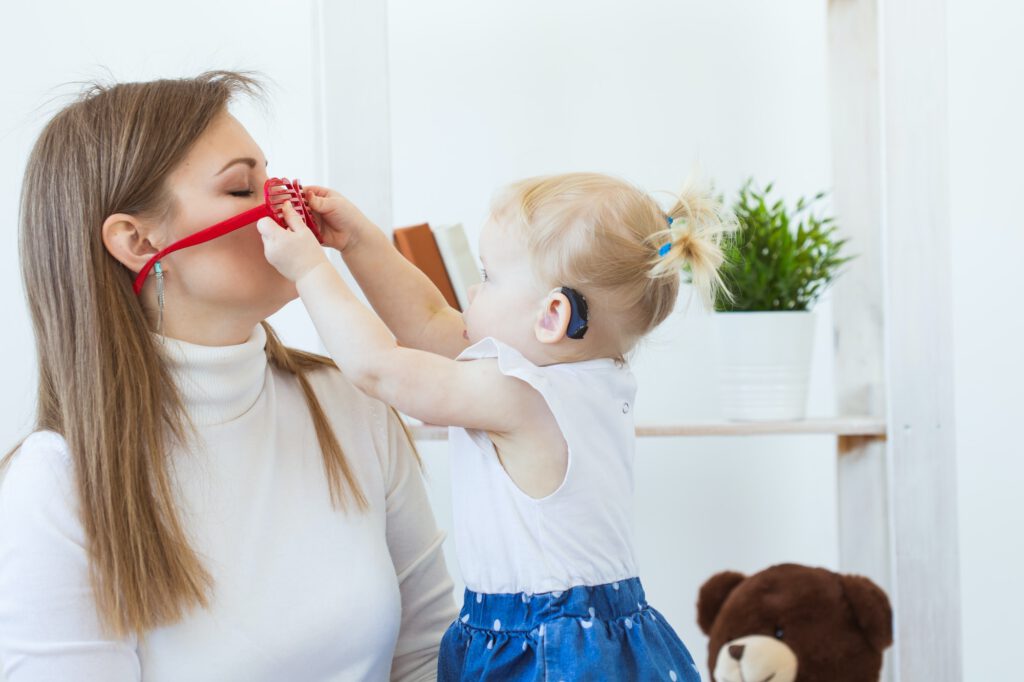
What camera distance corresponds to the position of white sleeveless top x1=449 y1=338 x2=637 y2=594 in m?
1.24

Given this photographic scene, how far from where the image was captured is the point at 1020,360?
249 centimetres

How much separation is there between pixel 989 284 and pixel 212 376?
1896mm

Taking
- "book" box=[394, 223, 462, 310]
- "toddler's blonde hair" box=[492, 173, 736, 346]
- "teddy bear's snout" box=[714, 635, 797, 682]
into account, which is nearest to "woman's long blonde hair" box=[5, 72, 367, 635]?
"toddler's blonde hair" box=[492, 173, 736, 346]

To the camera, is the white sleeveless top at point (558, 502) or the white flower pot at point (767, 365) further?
the white flower pot at point (767, 365)

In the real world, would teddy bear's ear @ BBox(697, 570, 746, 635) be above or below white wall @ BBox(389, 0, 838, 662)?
below

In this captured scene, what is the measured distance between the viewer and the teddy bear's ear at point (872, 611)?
1.81 metres

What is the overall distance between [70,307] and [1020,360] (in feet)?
6.89

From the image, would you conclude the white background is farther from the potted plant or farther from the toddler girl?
the toddler girl

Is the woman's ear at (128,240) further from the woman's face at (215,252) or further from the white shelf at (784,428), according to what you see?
the white shelf at (784,428)

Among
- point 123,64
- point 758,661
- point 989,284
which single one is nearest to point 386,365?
point 758,661

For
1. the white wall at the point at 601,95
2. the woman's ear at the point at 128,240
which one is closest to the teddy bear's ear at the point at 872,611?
the white wall at the point at 601,95

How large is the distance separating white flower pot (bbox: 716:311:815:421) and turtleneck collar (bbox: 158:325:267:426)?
105 cm

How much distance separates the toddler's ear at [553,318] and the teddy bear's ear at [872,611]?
87 centimetres

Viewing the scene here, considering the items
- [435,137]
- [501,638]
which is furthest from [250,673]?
[435,137]
